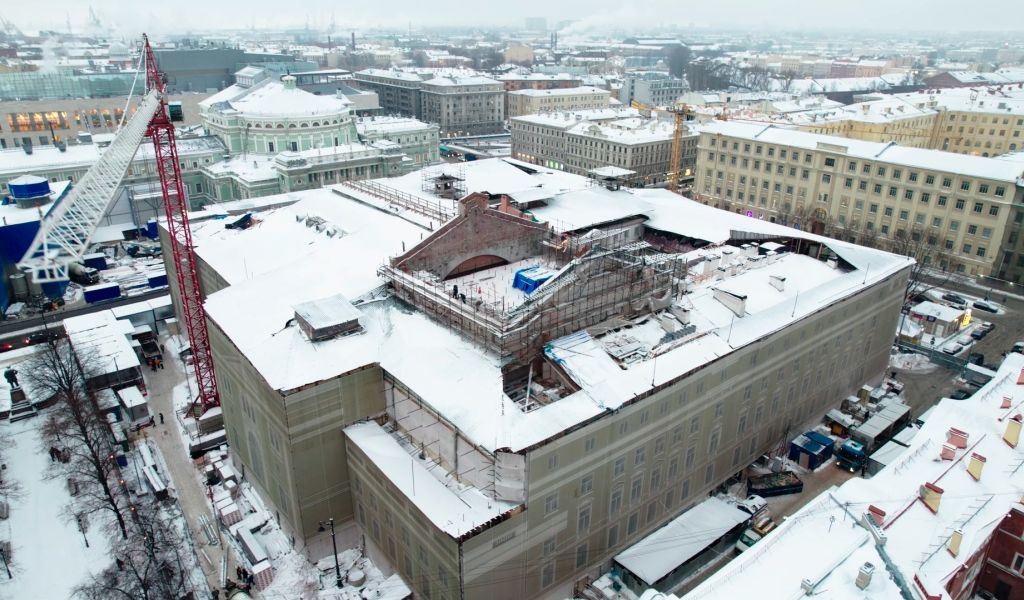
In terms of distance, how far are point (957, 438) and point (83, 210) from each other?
55.2 metres

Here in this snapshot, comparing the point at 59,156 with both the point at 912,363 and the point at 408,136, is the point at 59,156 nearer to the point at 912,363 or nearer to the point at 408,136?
the point at 408,136

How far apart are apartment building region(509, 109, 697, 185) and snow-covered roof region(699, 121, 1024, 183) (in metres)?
15.1

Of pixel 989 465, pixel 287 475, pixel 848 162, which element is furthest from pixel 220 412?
pixel 848 162

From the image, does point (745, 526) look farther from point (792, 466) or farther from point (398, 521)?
point (398, 521)

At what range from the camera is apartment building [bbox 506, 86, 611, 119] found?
162 meters

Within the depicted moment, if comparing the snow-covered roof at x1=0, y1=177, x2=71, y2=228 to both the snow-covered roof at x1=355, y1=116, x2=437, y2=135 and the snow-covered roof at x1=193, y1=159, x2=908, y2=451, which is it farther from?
the snow-covered roof at x1=355, y1=116, x2=437, y2=135

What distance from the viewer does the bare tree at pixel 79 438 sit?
129 ft

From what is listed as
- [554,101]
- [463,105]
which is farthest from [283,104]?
[554,101]

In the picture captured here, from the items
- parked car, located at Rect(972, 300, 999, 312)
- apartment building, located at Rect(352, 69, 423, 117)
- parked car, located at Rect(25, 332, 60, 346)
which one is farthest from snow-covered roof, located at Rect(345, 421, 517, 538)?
apartment building, located at Rect(352, 69, 423, 117)

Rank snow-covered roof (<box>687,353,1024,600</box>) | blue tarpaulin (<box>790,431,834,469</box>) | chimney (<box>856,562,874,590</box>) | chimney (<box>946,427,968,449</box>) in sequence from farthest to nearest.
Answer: blue tarpaulin (<box>790,431,834,469</box>) < chimney (<box>946,427,968,449</box>) < snow-covered roof (<box>687,353,1024,600</box>) < chimney (<box>856,562,874,590</box>)

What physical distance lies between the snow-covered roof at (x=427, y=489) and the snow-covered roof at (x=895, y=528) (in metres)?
9.93

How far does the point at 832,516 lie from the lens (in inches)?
1038

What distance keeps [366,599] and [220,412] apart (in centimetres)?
2117

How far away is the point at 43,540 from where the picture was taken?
37.8m
